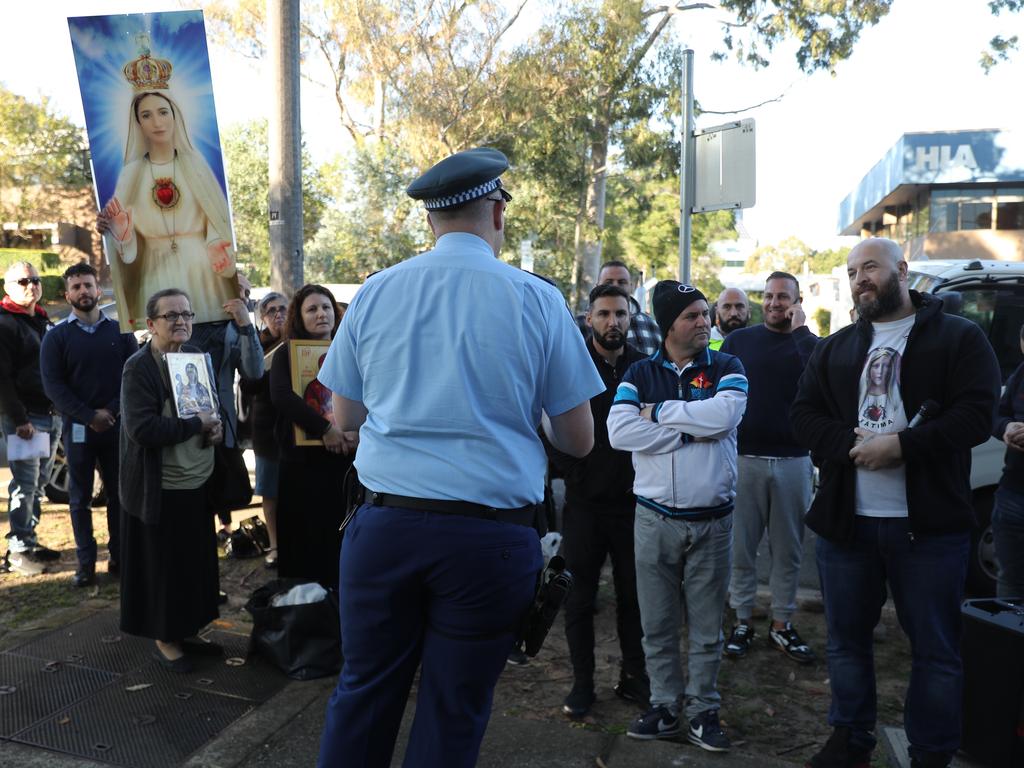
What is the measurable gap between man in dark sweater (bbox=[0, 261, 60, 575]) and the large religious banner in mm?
1702

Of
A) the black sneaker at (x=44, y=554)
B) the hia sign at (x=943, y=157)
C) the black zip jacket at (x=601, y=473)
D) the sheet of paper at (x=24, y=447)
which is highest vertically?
the hia sign at (x=943, y=157)

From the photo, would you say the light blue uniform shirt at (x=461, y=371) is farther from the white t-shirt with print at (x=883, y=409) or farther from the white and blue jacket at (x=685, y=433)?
the white t-shirt with print at (x=883, y=409)

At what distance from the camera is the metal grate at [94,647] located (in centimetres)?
479

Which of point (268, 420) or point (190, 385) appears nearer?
point (190, 385)

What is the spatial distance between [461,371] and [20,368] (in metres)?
5.33

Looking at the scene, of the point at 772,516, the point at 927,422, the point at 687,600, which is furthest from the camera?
the point at 772,516

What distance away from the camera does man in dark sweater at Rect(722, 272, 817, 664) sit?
5246mm

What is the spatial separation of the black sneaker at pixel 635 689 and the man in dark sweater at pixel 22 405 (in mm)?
4171

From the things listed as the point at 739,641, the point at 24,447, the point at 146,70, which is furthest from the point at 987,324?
the point at 24,447

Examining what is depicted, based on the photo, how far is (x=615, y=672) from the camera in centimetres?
475

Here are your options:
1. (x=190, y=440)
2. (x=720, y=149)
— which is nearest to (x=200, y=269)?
(x=190, y=440)

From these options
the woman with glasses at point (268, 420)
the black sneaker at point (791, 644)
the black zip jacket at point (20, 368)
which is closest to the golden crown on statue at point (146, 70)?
the woman with glasses at point (268, 420)

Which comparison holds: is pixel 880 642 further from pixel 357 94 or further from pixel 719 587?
pixel 357 94

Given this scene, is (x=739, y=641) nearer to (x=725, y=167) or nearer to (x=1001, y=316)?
(x=1001, y=316)
